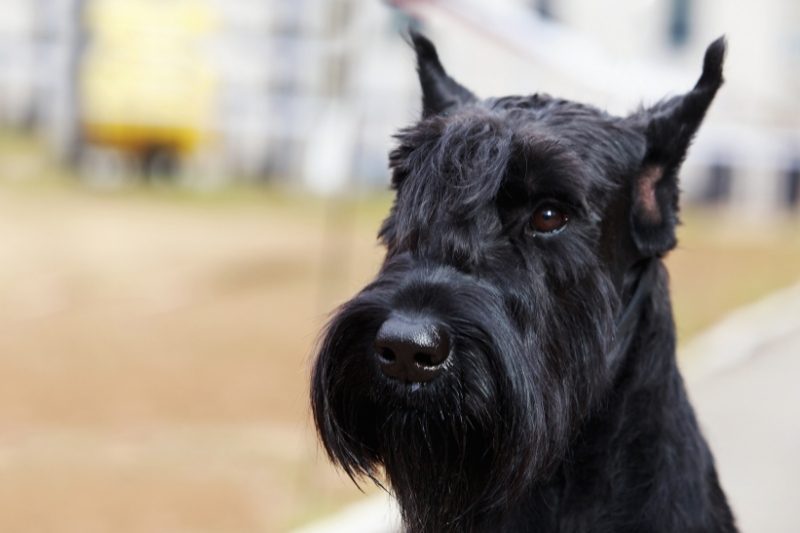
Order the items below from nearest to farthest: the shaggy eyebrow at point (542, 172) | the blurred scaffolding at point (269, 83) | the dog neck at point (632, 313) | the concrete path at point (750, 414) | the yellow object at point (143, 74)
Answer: the shaggy eyebrow at point (542, 172) < the dog neck at point (632, 313) < the concrete path at point (750, 414) < the yellow object at point (143, 74) < the blurred scaffolding at point (269, 83)

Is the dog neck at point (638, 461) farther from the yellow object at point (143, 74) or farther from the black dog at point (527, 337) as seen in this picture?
the yellow object at point (143, 74)

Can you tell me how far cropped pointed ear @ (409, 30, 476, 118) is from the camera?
3510 mm

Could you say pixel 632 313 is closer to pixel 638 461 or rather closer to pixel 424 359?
pixel 638 461

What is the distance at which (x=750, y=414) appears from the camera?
805cm

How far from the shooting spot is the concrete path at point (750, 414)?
5930 mm

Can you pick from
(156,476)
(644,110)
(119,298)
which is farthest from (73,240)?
(644,110)

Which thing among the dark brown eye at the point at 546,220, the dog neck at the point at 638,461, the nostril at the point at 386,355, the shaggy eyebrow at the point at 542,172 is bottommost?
the dog neck at the point at 638,461

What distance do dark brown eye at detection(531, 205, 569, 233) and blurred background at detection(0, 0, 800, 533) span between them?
83 cm

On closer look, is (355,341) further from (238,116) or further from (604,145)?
(238,116)

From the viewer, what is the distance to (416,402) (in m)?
2.71

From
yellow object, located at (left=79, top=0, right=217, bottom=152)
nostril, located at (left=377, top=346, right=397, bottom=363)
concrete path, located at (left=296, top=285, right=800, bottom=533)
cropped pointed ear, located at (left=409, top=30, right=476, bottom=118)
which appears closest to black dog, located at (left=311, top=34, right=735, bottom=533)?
nostril, located at (left=377, top=346, right=397, bottom=363)

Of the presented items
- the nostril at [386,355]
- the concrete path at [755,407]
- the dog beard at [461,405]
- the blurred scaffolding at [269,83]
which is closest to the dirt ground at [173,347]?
the dog beard at [461,405]

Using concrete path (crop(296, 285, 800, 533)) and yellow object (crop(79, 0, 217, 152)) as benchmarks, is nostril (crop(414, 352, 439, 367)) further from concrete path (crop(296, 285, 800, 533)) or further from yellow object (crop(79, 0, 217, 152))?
yellow object (crop(79, 0, 217, 152))

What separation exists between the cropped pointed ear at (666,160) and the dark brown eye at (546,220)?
306mm
